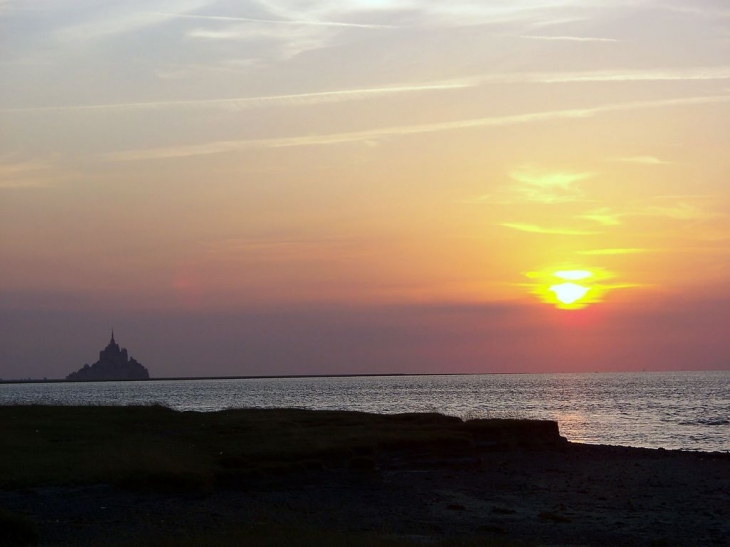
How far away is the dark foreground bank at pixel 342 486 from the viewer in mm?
25562

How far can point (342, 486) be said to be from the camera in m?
35.2

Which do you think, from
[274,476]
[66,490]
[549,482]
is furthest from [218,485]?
[549,482]

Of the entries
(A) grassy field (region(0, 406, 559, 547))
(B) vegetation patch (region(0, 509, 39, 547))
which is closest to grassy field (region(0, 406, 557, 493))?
(A) grassy field (region(0, 406, 559, 547))

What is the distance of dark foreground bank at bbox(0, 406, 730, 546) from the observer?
83.9 ft

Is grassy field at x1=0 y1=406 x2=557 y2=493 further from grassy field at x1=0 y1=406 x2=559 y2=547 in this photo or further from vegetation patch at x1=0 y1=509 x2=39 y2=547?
vegetation patch at x1=0 y1=509 x2=39 y2=547

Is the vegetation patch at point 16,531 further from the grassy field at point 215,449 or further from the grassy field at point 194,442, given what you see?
the grassy field at point 194,442

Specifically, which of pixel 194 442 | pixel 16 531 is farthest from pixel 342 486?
pixel 16 531

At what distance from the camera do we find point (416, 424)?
2132 inches

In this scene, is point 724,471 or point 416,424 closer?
point 724,471

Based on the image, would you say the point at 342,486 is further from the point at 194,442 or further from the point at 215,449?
the point at 194,442

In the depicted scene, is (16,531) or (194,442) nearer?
(16,531)

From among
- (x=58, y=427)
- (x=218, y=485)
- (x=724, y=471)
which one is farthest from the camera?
(x=58, y=427)

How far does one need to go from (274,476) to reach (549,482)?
41.1 ft

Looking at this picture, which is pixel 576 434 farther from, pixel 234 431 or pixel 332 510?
pixel 332 510
